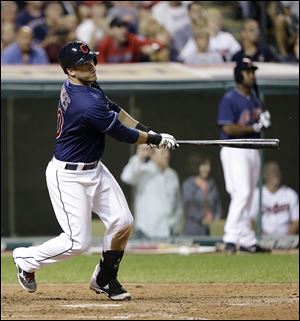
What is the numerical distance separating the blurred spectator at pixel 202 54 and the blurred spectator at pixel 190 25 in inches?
11.5

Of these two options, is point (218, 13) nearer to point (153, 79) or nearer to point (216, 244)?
point (153, 79)

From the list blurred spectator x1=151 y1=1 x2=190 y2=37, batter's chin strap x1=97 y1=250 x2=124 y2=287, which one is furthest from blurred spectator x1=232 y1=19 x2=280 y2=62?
batter's chin strap x1=97 y1=250 x2=124 y2=287

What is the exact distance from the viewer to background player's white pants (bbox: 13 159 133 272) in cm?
723

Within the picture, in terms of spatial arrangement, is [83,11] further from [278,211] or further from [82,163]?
[82,163]

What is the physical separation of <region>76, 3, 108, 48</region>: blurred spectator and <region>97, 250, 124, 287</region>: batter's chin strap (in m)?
6.36

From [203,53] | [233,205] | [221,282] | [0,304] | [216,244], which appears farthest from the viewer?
[203,53]

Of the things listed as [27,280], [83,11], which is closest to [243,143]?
[27,280]

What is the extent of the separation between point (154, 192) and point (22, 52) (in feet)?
8.05

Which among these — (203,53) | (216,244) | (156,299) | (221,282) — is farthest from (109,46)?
(156,299)

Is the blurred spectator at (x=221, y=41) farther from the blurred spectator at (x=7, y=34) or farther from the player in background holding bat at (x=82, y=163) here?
the player in background holding bat at (x=82, y=163)

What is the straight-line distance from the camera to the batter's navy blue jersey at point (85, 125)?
698 cm

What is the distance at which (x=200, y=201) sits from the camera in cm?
1224

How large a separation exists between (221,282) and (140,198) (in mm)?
3421

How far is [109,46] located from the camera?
13398 millimetres
